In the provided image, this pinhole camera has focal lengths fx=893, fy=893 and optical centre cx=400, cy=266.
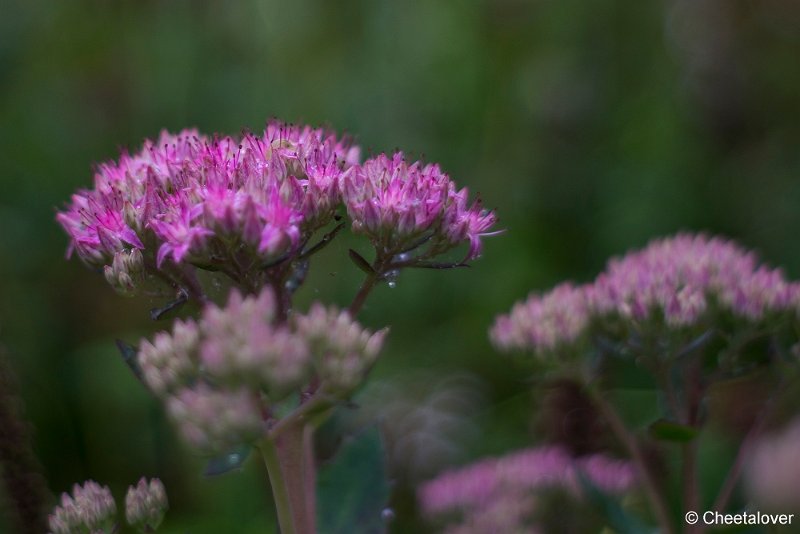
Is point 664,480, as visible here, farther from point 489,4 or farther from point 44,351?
point 489,4

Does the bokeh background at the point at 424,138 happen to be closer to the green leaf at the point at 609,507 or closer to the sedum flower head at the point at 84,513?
the green leaf at the point at 609,507

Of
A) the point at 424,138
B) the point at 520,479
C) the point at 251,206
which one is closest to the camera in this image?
the point at 251,206

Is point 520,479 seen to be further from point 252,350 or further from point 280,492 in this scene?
point 252,350

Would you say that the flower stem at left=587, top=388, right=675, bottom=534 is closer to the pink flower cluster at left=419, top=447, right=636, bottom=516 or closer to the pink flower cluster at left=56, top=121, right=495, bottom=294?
the pink flower cluster at left=419, top=447, right=636, bottom=516

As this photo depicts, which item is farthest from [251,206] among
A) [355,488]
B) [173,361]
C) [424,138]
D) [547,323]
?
[424,138]

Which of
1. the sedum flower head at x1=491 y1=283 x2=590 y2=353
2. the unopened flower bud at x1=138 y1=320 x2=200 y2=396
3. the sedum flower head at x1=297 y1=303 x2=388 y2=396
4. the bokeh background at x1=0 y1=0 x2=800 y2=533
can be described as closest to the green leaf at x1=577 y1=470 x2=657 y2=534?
the sedum flower head at x1=491 y1=283 x2=590 y2=353

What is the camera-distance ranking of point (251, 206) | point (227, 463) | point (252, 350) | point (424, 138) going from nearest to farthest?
point (252, 350) < point (251, 206) < point (227, 463) < point (424, 138)

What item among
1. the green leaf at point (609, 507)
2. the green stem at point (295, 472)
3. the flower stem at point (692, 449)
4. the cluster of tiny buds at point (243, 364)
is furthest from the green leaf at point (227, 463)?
the flower stem at point (692, 449)
